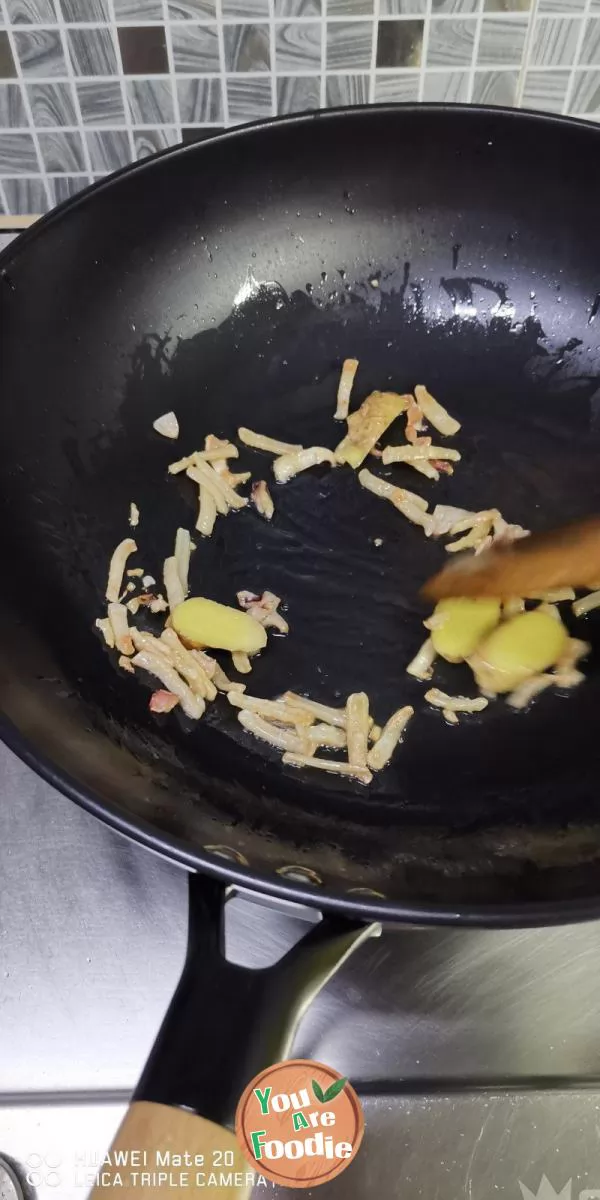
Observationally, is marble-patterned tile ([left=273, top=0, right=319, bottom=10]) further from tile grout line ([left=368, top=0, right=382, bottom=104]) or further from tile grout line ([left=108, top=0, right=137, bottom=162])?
tile grout line ([left=108, top=0, right=137, bottom=162])

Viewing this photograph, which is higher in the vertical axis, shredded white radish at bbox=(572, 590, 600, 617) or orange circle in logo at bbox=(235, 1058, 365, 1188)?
shredded white radish at bbox=(572, 590, 600, 617)

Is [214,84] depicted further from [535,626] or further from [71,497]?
[535,626]

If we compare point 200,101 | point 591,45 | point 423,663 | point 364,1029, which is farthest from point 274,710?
point 591,45

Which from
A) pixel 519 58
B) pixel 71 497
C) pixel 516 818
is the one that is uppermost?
pixel 519 58

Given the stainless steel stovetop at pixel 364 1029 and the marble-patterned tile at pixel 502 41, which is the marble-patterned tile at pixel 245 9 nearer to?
the marble-patterned tile at pixel 502 41

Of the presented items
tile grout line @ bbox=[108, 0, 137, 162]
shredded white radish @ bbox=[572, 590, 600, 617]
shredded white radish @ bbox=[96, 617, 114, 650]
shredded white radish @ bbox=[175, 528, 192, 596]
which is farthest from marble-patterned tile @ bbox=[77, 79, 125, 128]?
shredded white radish @ bbox=[572, 590, 600, 617]

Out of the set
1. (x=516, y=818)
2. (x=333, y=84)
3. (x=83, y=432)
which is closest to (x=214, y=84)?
(x=333, y=84)
